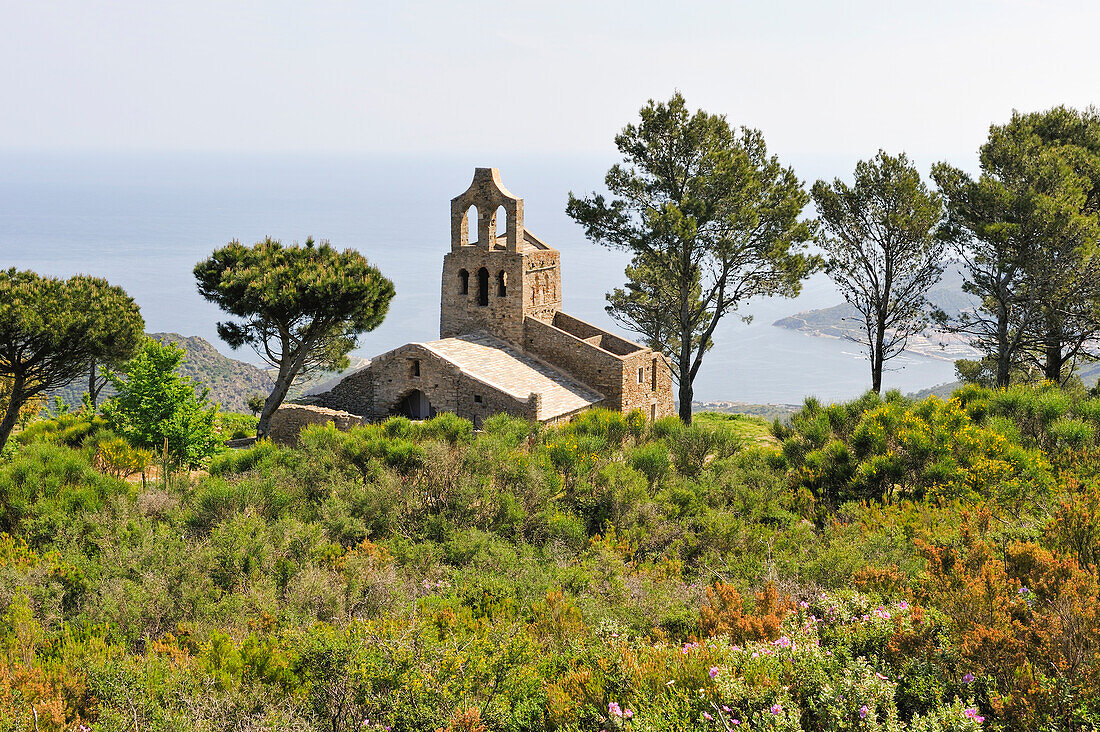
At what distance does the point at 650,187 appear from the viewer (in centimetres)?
2916

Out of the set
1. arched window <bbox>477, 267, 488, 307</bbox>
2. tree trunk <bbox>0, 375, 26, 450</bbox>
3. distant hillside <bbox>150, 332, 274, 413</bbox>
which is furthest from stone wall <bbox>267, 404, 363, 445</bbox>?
distant hillside <bbox>150, 332, 274, 413</bbox>

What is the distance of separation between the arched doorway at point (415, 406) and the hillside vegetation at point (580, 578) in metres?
6.75

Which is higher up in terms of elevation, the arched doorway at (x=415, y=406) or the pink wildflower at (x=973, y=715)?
the arched doorway at (x=415, y=406)

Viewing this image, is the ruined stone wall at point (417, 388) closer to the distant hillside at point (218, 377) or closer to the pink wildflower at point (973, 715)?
the pink wildflower at point (973, 715)

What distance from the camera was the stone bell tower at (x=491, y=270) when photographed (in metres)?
29.3

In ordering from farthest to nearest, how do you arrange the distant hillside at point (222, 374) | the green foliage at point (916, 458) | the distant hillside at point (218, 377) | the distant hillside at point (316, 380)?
the distant hillside at point (222, 374)
the distant hillside at point (218, 377)
the distant hillside at point (316, 380)
the green foliage at point (916, 458)

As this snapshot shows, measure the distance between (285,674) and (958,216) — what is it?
92.8 feet

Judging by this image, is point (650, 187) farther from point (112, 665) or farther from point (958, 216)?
point (112, 665)

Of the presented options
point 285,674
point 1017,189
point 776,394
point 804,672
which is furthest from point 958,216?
point 776,394

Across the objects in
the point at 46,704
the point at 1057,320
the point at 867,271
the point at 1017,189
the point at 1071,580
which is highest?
the point at 1017,189

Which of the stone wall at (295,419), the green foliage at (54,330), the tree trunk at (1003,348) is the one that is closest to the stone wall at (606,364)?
the stone wall at (295,419)

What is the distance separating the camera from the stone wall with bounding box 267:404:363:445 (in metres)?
26.7

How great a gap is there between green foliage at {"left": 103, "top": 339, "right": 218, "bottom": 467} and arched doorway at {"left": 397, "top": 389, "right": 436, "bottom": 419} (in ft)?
21.9

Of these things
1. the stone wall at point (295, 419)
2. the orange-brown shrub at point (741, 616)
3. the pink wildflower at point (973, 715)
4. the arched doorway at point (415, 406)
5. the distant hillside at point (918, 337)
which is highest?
the distant hillside at point (918, 337)
